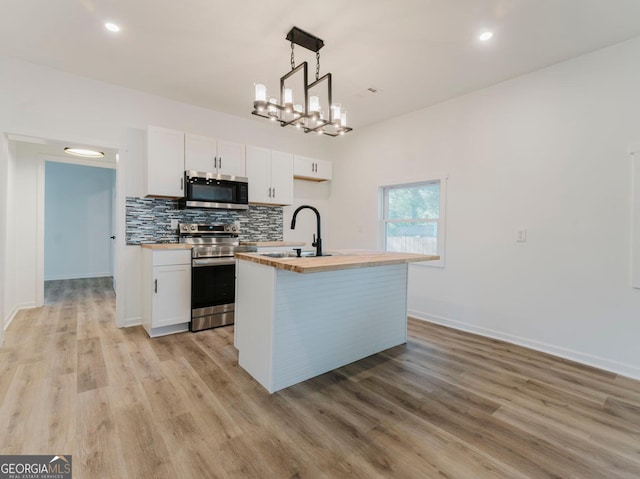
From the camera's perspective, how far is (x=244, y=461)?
1508 mm

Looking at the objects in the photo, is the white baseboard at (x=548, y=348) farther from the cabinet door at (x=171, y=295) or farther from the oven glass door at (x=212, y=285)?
the cabinet door at (x=171, y=295)

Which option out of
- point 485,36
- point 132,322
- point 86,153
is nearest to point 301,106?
point 485,36

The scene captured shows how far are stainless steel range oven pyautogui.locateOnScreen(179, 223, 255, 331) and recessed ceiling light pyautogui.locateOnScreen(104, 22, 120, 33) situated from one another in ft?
6.65

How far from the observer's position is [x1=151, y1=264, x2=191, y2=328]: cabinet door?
10.5ft

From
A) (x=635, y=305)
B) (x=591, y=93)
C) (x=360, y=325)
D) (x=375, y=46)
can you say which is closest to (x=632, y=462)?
(x=635, y=305)

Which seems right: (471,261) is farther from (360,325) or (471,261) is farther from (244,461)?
(244,461)

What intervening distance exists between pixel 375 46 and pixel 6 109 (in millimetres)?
3524

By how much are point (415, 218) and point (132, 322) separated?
3.79 metres

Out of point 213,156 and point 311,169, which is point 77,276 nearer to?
point 213,156

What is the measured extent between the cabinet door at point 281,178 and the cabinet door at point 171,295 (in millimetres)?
1661

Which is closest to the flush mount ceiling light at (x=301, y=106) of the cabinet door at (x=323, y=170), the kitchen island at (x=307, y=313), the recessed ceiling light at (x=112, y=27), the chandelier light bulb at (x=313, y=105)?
the chandelier light bulb at (x=313, y=105)

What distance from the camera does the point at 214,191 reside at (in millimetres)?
3771

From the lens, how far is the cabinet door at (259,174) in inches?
163

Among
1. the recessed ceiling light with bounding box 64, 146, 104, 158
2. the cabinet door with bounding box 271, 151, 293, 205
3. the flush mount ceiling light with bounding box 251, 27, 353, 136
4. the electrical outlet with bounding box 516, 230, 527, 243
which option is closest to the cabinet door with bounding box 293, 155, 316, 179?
the cabinet door with bounding box 271, 151, 293, 205
